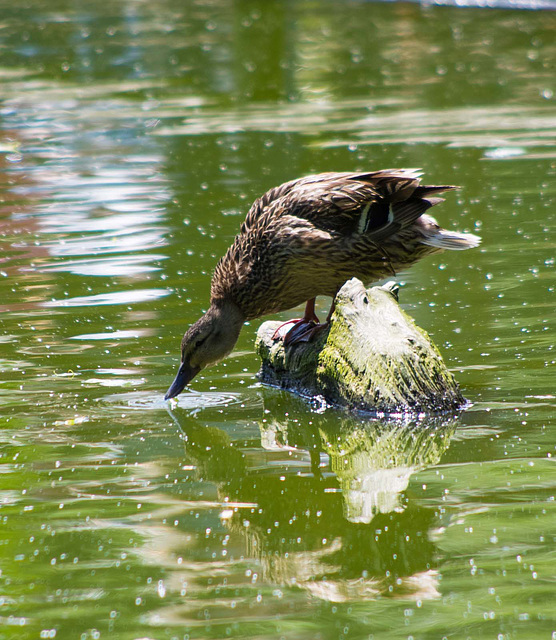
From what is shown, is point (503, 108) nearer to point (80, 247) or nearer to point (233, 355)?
point (80, 247)

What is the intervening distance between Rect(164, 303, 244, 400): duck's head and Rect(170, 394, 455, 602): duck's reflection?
1.75ft

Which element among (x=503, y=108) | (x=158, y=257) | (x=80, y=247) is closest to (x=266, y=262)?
(x=158, y=257)

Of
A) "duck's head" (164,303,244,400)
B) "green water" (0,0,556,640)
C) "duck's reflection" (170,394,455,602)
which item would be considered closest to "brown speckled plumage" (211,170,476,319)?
"duck's head" (164,303,244,400)

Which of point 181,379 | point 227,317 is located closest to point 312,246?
point 227,317

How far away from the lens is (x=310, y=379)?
618cm

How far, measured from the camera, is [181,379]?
6.15 meters

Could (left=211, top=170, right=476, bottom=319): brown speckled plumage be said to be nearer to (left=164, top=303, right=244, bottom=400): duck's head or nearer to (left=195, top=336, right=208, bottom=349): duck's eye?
(left=164, top=303, right=244, bottom=400): duck's head

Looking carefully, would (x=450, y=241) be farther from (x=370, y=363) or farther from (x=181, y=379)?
(x=181, y=379)

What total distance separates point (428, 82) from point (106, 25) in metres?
8.20

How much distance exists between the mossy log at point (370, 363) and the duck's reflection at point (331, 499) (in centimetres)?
16

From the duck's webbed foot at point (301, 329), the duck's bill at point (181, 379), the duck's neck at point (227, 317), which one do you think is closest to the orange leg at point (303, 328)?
the duck's webbed foot at point (301, 329)

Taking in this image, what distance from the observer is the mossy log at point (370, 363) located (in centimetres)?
548

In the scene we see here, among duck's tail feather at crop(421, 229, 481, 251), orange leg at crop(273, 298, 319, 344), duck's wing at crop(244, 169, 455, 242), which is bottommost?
orange leg at crop(273, 298, 319, 344)

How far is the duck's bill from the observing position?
607cm
